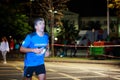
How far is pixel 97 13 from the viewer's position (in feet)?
346

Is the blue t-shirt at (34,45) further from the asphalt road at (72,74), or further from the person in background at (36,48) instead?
the asphalt road at (72,74)

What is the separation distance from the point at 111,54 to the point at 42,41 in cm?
2293

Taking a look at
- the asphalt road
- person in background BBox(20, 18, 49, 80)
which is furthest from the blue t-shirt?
the asphalt road

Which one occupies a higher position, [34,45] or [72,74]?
[34,45]

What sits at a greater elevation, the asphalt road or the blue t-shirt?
the blue t-shirt

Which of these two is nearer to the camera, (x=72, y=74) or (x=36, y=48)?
(x=36, y=48)

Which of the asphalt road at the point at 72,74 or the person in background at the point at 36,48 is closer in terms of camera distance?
the person in background at the point at 36,48

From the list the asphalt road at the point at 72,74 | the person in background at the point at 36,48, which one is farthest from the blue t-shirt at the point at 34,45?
the asphalt road at the point at 72,74

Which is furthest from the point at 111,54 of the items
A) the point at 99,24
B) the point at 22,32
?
the point at 99,24

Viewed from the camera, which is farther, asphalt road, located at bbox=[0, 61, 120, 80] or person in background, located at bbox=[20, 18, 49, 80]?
asphalt road, located at bbox=[0, 61, 120, 80]

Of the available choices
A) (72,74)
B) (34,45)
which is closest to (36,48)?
(34,45)

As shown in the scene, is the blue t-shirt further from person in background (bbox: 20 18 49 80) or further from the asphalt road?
the asphalt road

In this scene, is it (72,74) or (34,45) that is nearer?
(34,45)

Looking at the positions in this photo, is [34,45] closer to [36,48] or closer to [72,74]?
[36,48]
